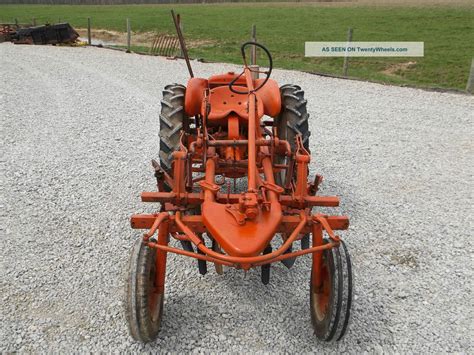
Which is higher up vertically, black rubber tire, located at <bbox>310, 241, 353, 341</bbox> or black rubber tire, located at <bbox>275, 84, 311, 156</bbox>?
black rubber tire, located at <bbox>275, 84, 311, 156</bbox>

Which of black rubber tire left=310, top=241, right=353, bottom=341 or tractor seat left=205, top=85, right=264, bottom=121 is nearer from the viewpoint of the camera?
black rubber tire left=310, top=241, right=353, bottom=341

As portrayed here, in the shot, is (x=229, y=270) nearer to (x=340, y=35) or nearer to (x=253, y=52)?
(x=253, y=52)

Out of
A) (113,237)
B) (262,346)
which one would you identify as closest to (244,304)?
(262,346)

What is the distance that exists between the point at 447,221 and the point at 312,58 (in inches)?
481

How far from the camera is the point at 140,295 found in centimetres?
260

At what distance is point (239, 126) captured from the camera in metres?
4.10

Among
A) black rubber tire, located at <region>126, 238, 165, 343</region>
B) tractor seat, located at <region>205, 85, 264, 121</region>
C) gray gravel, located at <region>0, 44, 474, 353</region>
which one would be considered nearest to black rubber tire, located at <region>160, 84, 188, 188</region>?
tractor seat, located at <region>205, 85, 264, 121</region>

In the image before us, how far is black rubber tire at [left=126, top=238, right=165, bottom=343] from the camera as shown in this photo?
2.59 m

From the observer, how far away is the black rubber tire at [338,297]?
2.62 metres

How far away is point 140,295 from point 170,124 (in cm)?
209

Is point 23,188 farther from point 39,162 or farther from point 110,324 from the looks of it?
point 110,324

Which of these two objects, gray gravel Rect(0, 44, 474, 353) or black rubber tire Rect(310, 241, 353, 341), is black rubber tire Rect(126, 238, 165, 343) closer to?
gray gravel Rect(0, 44, 474, 353)

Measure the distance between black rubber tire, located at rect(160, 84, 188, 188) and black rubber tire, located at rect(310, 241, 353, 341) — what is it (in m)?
1.95

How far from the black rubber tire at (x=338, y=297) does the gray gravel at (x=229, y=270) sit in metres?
0.22
